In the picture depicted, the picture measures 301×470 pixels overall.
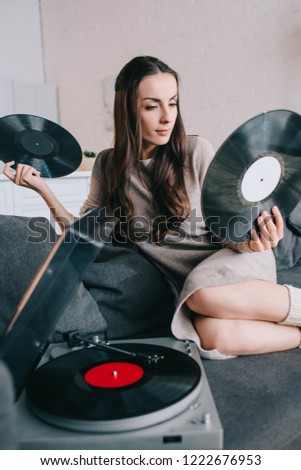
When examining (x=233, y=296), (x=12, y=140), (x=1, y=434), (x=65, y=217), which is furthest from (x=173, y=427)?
(x=12, y=140)

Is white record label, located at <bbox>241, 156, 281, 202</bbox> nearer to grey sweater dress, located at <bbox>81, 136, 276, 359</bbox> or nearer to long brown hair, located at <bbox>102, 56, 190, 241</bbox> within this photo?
grey sweater dress, located at <bbox>81, 136, 276, 359</bbox>

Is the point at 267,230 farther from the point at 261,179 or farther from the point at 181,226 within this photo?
the point at 181,226

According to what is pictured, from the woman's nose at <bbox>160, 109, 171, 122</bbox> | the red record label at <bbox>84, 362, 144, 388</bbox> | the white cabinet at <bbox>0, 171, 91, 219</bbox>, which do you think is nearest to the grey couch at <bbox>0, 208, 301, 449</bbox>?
the red record label at <bbox>84, 362, 144, 388</bbox>

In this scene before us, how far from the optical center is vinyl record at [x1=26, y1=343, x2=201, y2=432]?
56 cm

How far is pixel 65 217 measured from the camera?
1.37 metres

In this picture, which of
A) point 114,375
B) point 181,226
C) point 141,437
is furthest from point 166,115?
point 141,437

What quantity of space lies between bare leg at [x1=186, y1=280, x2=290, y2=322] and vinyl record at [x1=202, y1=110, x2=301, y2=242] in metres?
0.12

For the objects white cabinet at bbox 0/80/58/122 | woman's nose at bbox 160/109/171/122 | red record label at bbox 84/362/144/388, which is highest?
woman's nose at bbox 160/109/171/122

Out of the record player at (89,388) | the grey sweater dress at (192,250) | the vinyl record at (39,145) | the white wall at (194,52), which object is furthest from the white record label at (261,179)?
the white wall at (194,52)

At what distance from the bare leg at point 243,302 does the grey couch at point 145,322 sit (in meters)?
0.10

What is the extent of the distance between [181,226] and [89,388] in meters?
0.72

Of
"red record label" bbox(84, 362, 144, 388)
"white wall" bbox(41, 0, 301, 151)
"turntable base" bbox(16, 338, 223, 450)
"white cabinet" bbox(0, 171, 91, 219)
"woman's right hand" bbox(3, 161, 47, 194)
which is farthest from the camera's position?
"white cabinet" bbox(0, 171, 91, 219)

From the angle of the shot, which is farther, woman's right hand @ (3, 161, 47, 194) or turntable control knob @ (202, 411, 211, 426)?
woman's right hand @ (3, 161, 47, 194)
